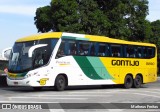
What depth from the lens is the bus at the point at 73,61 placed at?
22.5 metres

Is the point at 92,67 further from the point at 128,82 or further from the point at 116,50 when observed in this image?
the point at 128,82

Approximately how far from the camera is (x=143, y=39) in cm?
4703

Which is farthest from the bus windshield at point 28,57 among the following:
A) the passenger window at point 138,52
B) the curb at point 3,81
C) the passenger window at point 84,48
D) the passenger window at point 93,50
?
the passenger window at point 138,52

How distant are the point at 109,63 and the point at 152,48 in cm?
499

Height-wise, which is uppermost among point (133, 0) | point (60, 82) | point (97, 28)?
point (133, 0)

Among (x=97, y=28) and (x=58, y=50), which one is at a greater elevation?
(x=97, y=28)

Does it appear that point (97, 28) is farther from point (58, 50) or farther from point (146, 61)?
point (58, 50)

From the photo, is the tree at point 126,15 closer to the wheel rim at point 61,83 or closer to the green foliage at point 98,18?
the green foliage at point 98,18

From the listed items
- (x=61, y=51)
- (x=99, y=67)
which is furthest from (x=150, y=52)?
(x=61, y=51)

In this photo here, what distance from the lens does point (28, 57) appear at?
22.5m

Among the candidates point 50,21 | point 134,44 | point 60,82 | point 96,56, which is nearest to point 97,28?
point 50,21

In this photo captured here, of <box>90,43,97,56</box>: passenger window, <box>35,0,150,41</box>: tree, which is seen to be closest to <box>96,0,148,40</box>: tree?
<box>35,0,150,41</box>: tree

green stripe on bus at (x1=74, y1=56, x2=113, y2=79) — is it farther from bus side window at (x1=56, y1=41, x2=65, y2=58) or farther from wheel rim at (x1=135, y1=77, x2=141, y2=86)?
wheel rim at (x1=135, y1=77, x2=141, y2=86)

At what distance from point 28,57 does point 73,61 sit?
9.36 ft
